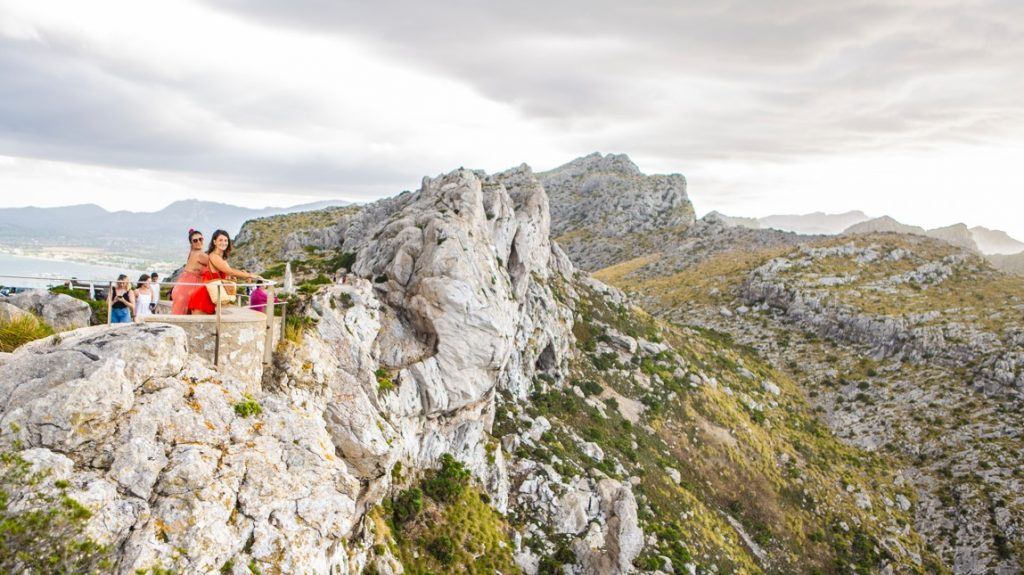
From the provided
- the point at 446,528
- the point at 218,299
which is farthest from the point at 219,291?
the point at 446,528

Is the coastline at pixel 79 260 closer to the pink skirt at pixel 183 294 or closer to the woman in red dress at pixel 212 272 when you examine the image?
the pink skirt at pixel 183 294

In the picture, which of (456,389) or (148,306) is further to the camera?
(456,389)

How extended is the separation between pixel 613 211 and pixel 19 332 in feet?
469

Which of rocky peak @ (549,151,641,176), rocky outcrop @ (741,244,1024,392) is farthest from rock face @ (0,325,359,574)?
rocky peak @ (549,151,641,176)

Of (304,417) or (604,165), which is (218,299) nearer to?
(304,417)

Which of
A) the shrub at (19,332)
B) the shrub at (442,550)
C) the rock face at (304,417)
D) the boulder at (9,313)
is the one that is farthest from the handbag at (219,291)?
the shrub at (442,550)

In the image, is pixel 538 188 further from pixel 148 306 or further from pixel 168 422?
pixel 168 422

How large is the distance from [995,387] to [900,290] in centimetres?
2433

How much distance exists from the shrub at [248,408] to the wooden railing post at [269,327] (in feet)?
8.93

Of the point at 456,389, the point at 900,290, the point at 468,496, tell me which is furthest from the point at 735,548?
the point at 900,290

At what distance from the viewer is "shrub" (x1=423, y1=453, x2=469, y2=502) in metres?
26.8

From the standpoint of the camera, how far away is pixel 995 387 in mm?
56750

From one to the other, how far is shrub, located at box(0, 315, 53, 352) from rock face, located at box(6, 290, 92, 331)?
3752 millimetres

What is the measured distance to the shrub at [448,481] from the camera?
2684 cm
